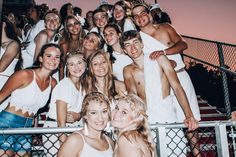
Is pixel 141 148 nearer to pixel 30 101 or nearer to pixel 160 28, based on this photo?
pixel 30 101

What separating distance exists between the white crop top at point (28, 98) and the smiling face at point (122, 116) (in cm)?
113

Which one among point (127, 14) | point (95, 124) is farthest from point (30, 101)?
point (127, 14)

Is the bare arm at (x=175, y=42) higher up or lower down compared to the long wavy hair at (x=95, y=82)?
higher up

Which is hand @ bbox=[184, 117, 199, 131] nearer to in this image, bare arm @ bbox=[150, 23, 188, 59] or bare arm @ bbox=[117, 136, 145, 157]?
bare arm @ bbox=[117, 136, 145, 157]

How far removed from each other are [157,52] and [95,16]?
2.13 m

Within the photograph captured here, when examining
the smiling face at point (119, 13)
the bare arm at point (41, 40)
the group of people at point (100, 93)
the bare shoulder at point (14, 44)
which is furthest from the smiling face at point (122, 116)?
the smiling face at point (119, 13)

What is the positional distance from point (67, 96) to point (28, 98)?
0.48 m

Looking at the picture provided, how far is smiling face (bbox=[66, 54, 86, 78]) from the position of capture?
3.87m

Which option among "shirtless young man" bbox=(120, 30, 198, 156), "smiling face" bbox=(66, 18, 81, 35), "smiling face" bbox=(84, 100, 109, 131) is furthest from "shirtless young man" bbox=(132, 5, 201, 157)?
"smiling face" bbox=(84, 100, 109, 131)

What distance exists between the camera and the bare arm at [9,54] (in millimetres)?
3740

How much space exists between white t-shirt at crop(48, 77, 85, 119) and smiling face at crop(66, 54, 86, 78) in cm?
15

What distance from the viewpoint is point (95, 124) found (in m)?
2.79

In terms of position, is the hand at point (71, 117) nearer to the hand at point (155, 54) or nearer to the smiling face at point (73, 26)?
the hand at point (155, 54)

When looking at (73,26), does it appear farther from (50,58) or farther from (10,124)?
(10,124)
